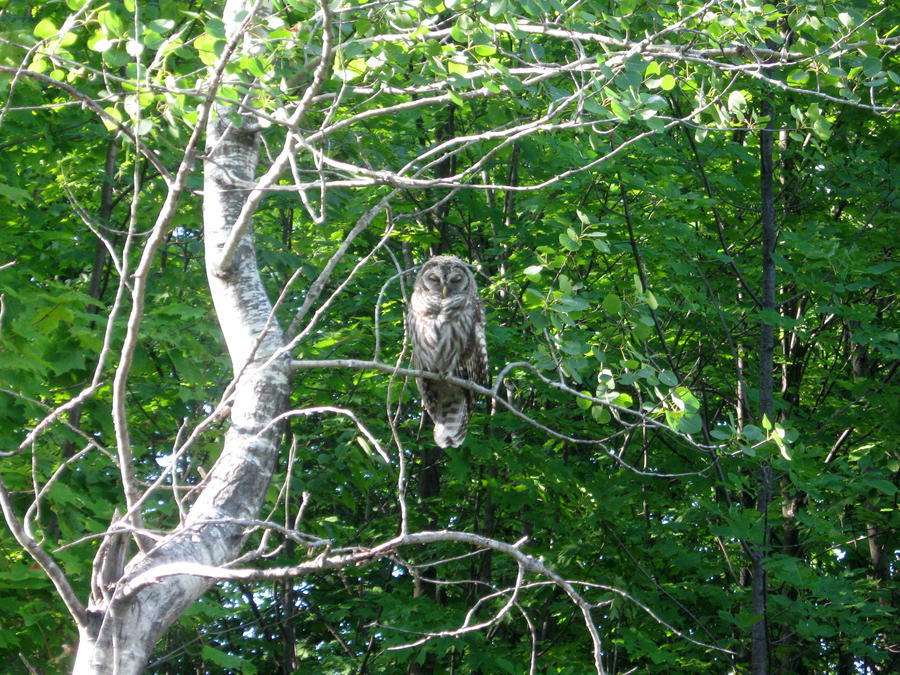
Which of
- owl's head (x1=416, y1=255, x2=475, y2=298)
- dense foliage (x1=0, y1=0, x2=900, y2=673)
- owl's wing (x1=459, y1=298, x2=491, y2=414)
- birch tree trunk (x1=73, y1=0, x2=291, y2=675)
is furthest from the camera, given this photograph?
owl's head (x1=416, y1=255, x2=475, y2=298)

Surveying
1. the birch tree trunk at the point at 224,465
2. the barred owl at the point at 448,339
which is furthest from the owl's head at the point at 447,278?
the birch tree trunk at the point at 224,465

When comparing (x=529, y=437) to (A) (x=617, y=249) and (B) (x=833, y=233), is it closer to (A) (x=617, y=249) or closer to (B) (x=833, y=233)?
(A) (x=617, y=249)

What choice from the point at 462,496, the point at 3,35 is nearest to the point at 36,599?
the point at 3,35

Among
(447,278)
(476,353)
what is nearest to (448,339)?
(476,353)

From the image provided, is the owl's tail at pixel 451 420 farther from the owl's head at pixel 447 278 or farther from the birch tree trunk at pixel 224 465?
the birch tree trunk at pixel 224 465

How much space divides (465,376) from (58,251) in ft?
9.25

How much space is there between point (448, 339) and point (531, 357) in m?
1.68

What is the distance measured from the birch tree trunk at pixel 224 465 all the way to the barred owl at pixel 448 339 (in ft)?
9.60

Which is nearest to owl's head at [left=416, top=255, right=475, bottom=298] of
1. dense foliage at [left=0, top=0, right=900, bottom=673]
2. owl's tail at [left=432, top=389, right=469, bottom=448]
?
dense foliage at [left=0, top=0, right=900, bottom=673]

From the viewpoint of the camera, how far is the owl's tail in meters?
6.23

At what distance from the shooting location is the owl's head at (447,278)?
637 cm

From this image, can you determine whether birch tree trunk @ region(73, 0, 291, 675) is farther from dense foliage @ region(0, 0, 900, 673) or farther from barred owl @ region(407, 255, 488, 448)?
barred owl @ region(407, 255, 488, 448)

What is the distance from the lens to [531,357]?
4.62m

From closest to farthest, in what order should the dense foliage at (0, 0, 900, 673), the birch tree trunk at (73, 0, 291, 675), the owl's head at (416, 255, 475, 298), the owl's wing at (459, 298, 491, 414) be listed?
the birch tree trunk at (73, 0, 291, 675) < the dense foliage at (0, 0, 900, 673) < the owl's wing at (459, 298, 491, 414) < the owl's head at (416, 255, 475, 298)
